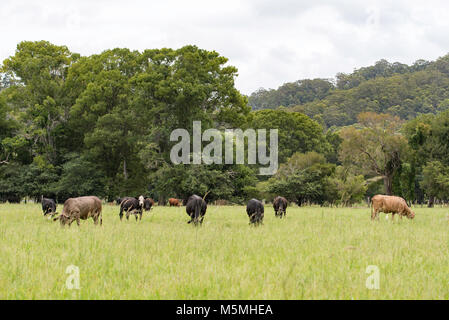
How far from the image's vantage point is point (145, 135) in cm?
4050

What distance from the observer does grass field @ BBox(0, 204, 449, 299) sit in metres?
5.61

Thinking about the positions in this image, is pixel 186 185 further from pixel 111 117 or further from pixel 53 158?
pixel 53 158

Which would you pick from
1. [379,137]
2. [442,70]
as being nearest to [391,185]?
[379,137]

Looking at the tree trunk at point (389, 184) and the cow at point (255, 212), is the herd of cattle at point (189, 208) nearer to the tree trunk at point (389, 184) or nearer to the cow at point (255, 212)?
the cow at point (255, 212)

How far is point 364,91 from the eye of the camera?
130 meters

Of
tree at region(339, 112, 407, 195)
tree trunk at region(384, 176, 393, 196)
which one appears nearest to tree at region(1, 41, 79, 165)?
tree at region(339, 112, 407, 195)

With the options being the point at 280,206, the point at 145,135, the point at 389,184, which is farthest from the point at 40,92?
the point at 389,184

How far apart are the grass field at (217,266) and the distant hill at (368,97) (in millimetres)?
87991

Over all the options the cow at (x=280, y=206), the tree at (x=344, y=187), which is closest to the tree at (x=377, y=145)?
the tree at (x=344, y=187)

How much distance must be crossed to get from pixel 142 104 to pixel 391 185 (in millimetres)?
30776

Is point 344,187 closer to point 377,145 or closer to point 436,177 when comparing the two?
point 377,145

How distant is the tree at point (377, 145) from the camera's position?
46312 millimetres

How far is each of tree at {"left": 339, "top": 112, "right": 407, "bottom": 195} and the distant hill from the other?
49124 mm
